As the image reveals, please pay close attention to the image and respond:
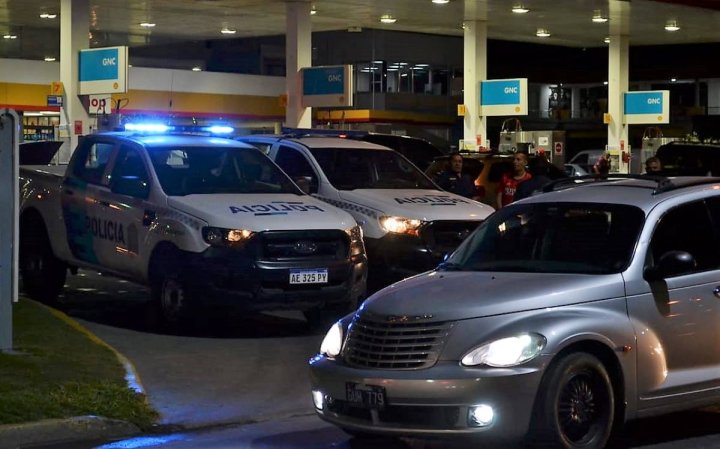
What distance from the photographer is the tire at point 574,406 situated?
23.3ft

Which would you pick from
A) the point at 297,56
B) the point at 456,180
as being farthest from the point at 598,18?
the point at 456,180

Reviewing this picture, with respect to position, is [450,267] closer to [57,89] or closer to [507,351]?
[507,351]

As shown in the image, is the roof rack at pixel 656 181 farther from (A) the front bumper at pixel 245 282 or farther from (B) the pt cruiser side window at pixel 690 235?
(A) the front bumper at pixel 245 282

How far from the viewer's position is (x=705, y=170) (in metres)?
23.1

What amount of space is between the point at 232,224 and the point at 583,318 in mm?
5374

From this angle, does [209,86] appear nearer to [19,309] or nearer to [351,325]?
[19,309]

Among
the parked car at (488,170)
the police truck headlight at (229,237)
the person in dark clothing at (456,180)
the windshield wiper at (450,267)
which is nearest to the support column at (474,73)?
the parked car at (488,170)

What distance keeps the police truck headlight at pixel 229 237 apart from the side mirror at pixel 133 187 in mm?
1181

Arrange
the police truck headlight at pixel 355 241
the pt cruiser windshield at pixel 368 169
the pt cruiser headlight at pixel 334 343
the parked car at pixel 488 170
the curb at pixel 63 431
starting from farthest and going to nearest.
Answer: the parked car at pixel 488 170 < the pt cruiser windshield at pixel 368 169 < the police truck headlight at pixel 355 241 < the curb at pixel 63 431 < the pt cruiser headlight at pixel 334 343

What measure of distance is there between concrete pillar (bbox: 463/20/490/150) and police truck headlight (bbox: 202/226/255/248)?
2371 cm

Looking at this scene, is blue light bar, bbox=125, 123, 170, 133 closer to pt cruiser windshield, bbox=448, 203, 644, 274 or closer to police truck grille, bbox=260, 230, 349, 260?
police truck grille, bbox=260, 230, 349, 260

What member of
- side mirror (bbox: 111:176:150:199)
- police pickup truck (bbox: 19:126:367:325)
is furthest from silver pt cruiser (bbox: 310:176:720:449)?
side mirror (bbox: 111:176:150:199)

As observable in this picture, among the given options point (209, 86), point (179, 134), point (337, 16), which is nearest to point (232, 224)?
point (179, 134)

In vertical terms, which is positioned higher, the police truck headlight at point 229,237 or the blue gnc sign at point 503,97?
the blue gnc sign at point 503,97
